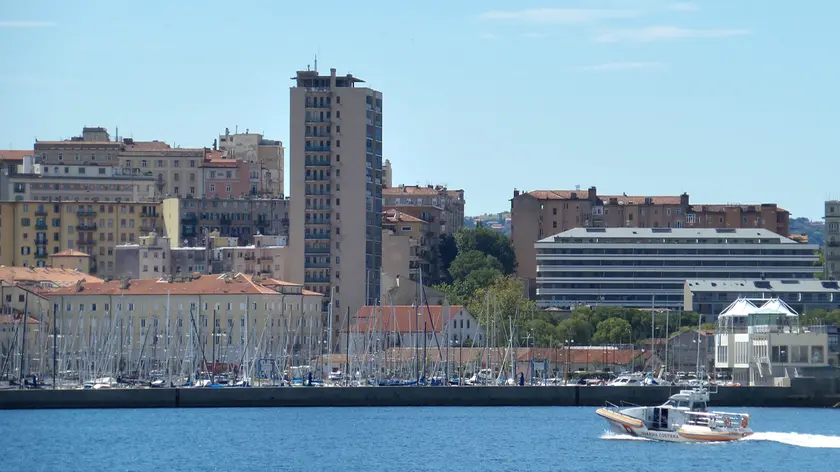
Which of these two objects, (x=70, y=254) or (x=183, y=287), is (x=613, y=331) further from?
(x=70, y=254)

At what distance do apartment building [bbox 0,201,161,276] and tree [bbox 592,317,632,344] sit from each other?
143 feet

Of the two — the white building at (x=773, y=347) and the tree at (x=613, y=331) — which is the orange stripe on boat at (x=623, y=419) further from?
the tree at (x=613, y=331)

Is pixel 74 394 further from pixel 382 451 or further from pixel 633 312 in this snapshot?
pixel 633 312

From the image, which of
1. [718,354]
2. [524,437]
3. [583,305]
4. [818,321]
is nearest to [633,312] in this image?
[583,305]

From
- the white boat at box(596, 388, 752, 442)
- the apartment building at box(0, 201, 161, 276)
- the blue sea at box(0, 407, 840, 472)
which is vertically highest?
the apartment building at box(0, 201, 161, 276)

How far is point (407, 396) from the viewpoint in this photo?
393 ft

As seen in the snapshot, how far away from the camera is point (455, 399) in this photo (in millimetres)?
119625

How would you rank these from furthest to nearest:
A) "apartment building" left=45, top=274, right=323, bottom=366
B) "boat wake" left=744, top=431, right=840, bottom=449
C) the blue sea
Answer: "apartment building" left=45, top=274, right=323, bottom=366 → "boat wake" left=744, top=431, right=840, bottom=449 → the blue sea

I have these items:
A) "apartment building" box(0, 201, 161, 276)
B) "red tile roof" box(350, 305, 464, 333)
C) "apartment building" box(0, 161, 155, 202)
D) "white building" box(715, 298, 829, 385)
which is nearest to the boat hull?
"white building" box(715, 298, 829, 385)

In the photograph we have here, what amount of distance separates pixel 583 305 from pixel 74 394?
82288mm

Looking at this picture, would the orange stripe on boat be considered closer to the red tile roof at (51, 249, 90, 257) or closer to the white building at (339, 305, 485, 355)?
the white building at (339, 305, 485, 355)

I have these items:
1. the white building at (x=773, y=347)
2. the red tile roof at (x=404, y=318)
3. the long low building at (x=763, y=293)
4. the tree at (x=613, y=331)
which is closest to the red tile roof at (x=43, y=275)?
the red tile roof at (x=404, y=318)

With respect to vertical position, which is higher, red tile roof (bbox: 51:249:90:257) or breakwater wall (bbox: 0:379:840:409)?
red tile roof (bbox: 51:249:90:257)

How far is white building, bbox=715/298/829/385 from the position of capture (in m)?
126
